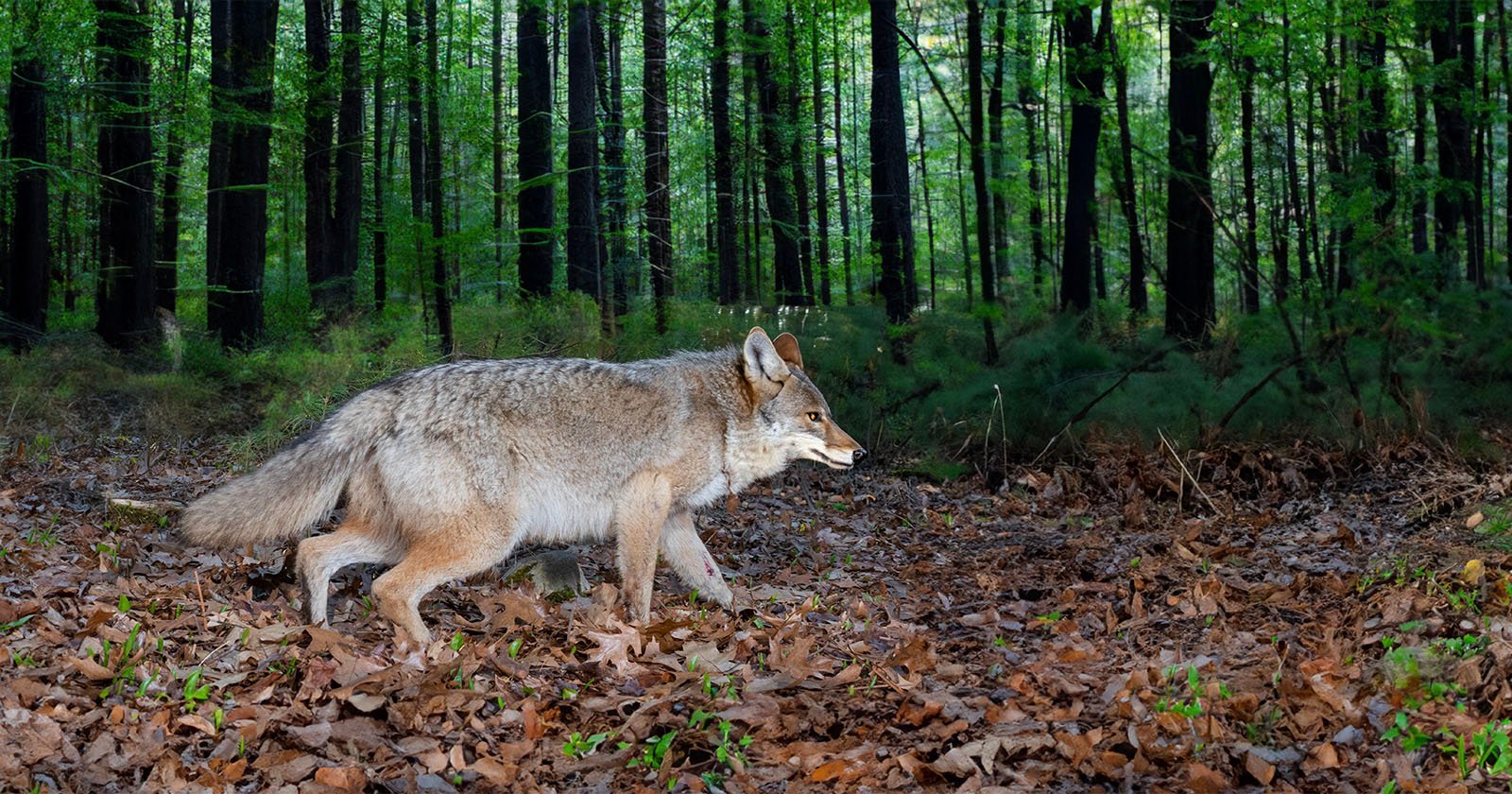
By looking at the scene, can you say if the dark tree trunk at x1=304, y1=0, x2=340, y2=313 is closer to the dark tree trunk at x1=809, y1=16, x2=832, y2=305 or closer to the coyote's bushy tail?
the dark tree trunk at x1=809, y1=16, x2=832, y2=305

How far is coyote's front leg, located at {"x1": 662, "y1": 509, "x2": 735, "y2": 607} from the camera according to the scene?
7336mm

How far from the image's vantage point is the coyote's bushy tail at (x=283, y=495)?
5.99 metres

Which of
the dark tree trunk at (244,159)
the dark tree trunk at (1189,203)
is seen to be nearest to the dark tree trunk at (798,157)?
the dark tree trunk at (1189,203)

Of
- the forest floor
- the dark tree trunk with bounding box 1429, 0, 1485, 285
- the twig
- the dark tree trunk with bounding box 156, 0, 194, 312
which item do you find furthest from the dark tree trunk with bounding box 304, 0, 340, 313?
the dark tree trunk with bounding box 1429, 0, 1485, 285

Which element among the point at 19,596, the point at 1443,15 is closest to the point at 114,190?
the point at 19,596

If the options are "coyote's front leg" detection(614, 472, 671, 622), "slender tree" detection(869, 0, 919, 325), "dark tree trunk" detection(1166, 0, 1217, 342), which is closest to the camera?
"coyote's front leg" detection(614, 472, 671, 622)

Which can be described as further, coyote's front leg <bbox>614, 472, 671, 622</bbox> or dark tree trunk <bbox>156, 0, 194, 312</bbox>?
dark tree trunk <bbox>156, 0, 194, 312</bbox>

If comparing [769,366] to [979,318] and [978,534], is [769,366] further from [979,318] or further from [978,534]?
[979,318]

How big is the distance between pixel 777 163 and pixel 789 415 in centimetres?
1381

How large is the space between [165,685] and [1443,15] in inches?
966

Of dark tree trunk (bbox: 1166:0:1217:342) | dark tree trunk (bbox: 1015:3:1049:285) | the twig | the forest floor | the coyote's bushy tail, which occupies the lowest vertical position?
the forest floor

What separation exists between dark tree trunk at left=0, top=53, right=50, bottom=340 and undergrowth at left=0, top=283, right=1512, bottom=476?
2755 millimetres

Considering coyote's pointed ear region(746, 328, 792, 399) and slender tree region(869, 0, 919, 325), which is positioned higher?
slender tree region(869, 0, 919, 325)

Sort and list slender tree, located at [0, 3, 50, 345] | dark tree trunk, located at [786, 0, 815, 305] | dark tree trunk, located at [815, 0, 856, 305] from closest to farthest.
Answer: slender tree, located at [0, 3, 50, 345], dark tree trunk, located at [786, 0, 815, 305], dark tree trunk, located at [815, 0, 856, 305]
